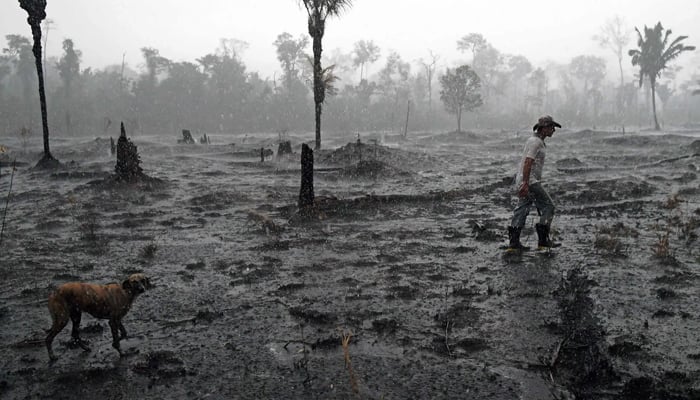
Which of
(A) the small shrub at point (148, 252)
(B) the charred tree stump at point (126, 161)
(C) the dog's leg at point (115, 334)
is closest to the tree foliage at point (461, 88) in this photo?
(B) the charred tree stump at point (126, 161)

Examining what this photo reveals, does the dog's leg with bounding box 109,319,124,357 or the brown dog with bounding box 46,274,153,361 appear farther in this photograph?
the dog's leg with bounding box 109,319,124,357

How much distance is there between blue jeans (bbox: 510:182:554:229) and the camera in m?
6.20

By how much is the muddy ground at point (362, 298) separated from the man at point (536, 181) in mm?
469

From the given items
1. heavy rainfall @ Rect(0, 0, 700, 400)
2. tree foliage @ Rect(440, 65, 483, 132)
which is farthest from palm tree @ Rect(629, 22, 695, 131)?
heavy rainfall @ Rect(0, 0, 700, 400)

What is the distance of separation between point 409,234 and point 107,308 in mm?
5242

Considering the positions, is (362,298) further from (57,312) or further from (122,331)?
(57,312)

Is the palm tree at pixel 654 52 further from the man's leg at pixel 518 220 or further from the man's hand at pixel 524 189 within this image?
the man's hand at pixel 524 189

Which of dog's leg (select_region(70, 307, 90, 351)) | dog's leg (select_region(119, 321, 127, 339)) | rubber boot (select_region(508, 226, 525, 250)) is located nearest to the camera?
dog's leg (select_region(70, 307, 90, 351))

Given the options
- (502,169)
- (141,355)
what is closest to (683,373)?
(141,355)

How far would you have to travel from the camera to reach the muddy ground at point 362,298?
3.54 metres

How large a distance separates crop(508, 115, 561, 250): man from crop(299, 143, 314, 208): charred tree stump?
438 centimetres

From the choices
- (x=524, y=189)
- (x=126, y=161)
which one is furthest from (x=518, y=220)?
(x=126, y=161)

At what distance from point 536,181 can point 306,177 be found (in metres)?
4.75

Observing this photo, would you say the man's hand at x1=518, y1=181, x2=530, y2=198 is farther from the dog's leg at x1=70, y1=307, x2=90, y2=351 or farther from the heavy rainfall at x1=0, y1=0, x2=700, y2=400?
the dog's leg at x1=70, y1=307, x2=90, y2=351
